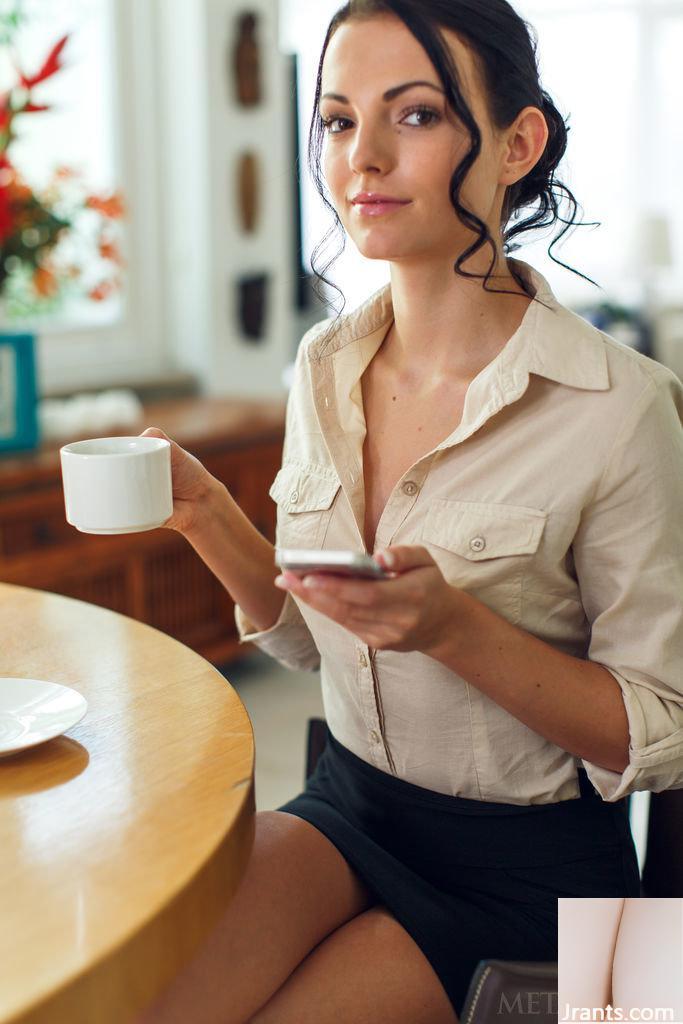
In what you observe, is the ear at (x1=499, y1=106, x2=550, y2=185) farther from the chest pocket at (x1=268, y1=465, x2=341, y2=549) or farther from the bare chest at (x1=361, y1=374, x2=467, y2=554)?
the chest pocket at (x1=268, y1=465, x2=341, y2=549)

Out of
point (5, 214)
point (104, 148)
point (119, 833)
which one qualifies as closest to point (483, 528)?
point (119, 833)

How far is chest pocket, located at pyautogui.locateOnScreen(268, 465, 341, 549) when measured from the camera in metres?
Result: 1.24

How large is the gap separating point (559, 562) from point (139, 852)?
55 centimetres

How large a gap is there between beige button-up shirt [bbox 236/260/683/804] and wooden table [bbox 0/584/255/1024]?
248 mm

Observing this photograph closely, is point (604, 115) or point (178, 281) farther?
point (604, 115)

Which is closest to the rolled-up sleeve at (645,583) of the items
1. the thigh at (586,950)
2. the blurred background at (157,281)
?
the thigh at (586,950)

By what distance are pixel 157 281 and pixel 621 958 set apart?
290cm

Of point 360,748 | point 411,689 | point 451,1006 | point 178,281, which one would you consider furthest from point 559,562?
point 178,281

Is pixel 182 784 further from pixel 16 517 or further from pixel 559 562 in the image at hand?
pixel 16 517

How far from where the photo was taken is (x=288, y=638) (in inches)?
53.6

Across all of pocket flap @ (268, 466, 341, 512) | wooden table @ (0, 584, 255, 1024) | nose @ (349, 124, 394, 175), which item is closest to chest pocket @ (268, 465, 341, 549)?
pocket flap @ (268, 466, 341, 512)

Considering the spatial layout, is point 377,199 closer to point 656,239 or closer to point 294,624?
point 294,624

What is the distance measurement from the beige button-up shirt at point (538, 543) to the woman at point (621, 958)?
179 mm

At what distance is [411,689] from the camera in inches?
45.5
